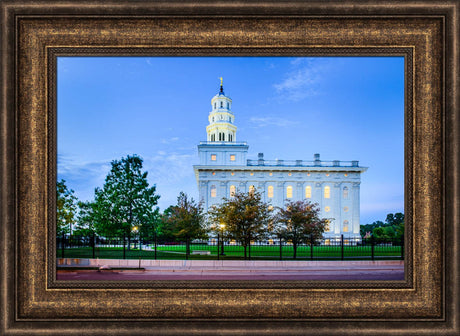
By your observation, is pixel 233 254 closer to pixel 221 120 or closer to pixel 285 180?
pixel 285 180

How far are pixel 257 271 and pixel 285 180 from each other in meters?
40.8

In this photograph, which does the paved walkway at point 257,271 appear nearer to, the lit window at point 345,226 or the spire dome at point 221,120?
Result: the lit window at point 345,226

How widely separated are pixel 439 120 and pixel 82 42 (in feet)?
18.1

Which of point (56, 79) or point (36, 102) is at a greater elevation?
point (56, 79)

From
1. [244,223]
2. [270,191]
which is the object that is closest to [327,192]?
[270,191]

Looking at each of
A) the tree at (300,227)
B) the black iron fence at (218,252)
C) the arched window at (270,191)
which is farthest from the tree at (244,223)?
the arched window at (270,191)

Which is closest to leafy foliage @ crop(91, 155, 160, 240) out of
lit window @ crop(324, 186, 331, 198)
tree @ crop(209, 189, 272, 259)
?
tree @ crop(209, 189, 272, 259)

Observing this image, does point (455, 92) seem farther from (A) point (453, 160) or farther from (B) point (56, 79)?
(B) point (56, 79)

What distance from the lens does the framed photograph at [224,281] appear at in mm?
4238

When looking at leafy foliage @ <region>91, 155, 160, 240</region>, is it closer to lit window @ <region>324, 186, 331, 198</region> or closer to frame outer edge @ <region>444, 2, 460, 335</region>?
frame outer edge @ <region>444, 2, 460, 335</region>

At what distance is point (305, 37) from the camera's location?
4504 millimetres

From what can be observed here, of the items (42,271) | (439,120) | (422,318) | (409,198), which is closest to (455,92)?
(439,120)

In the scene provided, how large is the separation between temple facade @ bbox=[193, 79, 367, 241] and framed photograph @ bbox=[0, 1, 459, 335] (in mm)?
46017

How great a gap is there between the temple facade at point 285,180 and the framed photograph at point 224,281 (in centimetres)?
4602
